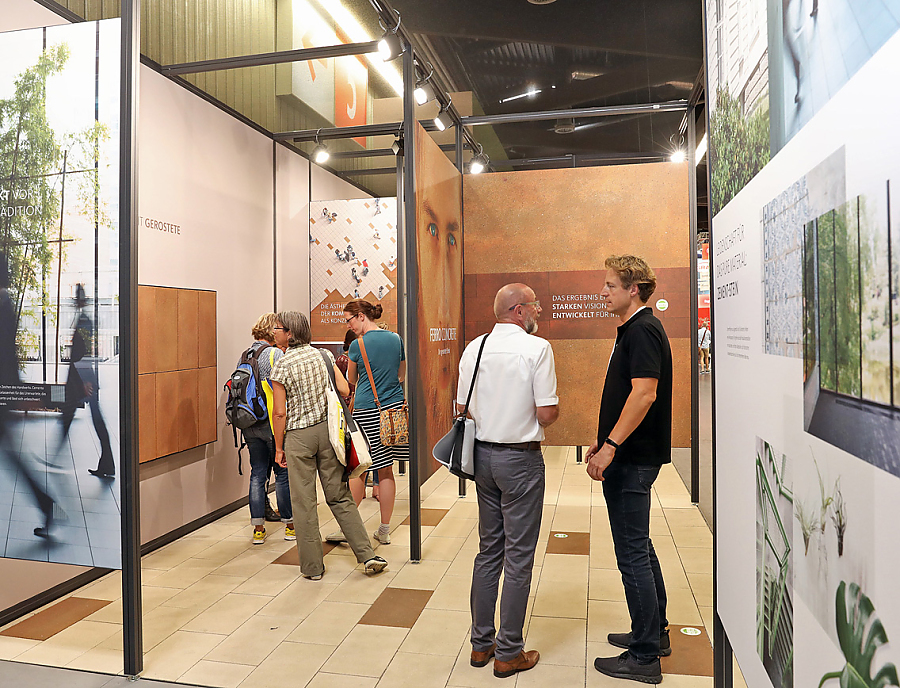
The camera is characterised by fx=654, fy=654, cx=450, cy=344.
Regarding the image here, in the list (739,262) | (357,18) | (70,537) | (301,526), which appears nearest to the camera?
(739,262)

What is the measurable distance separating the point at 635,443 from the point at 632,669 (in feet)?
3.22

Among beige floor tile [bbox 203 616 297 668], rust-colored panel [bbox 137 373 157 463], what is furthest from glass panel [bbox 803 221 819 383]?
rust-colored panel [bbox 137 373 157 463]

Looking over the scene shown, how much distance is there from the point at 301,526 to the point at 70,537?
1.32 metres

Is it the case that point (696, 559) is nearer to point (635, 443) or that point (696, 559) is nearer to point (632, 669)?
point (632, 669)

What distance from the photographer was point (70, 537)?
2955 mm

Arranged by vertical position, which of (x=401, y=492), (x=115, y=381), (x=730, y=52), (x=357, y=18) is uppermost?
(x=357, y=18)

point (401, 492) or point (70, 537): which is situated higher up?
point (70, 537)

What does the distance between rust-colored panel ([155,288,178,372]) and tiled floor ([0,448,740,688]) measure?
4.37 feet

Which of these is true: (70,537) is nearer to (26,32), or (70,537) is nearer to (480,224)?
(26,32)

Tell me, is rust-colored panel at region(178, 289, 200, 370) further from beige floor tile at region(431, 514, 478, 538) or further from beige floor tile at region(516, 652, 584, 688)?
beige floor tile at region(516, 652, 584, 688)

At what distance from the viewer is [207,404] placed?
524 cm

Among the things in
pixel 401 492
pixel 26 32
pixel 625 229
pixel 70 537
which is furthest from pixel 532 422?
pixel 401 492

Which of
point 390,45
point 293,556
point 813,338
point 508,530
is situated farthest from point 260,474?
point 813,338

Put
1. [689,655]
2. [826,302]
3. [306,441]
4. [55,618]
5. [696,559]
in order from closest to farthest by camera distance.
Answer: [826,302] → [689,655] → [55,618] → [306,441] → [696,559]
